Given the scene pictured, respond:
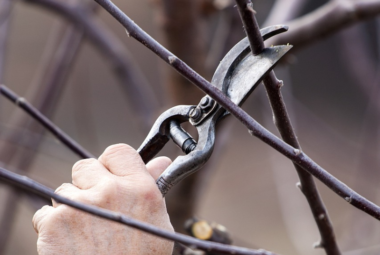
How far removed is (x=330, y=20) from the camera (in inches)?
52.4

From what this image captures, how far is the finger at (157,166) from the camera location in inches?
30.6

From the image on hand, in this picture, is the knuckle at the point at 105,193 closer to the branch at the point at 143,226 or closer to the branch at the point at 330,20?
the branch at the point at 143,226

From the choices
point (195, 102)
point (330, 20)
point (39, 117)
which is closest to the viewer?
point (39, 117)

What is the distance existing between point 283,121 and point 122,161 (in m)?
0.24

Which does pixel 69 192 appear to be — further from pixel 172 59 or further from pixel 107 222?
pixel 172 59

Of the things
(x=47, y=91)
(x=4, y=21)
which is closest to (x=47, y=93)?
(x=47, y=91)

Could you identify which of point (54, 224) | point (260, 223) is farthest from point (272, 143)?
point (260, 223)

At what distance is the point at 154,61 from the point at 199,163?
4.34 m

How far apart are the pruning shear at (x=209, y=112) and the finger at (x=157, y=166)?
0.7 inches

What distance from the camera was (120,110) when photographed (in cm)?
495

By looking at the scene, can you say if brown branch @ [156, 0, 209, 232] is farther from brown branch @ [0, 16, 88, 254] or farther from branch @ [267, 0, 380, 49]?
brown branch @ [0, 16, 88, 254]

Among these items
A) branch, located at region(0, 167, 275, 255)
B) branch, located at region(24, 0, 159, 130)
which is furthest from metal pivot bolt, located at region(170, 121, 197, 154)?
branch, located at region(24, 0, 159, 130)

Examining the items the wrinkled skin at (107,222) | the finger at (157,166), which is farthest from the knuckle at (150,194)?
the finger at (157,166)

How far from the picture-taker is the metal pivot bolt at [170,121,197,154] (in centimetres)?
71
